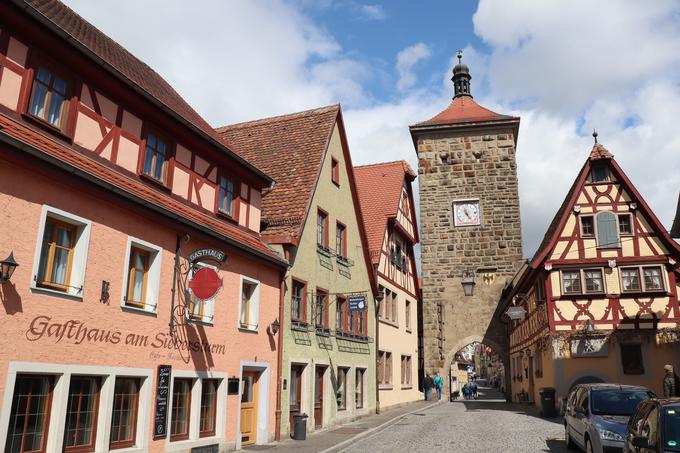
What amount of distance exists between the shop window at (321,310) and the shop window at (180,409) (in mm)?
6488

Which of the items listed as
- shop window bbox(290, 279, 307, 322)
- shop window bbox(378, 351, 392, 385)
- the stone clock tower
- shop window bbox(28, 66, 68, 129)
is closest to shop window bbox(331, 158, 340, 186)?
shop window bbox(290, 279, 307, 322)

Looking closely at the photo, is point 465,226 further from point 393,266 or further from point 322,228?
point 322,228

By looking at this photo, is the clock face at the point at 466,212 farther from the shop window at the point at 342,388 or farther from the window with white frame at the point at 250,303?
the window with white frame at the point at 250,303

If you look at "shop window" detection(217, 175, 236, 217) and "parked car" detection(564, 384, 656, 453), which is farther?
"shop window" detection(217, 175, 236, 217)

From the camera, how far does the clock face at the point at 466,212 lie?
36.6 meters

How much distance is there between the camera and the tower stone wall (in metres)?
34.7

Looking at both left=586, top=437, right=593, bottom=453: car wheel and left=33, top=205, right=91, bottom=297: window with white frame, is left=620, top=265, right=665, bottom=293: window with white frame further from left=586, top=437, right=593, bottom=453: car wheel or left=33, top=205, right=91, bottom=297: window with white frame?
left=33, top=205, right=91, bottom=297: window with white frame

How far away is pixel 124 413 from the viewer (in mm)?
10133

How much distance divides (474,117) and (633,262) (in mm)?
19411

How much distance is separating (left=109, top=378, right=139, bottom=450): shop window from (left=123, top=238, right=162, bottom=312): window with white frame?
A: 1.33 metres

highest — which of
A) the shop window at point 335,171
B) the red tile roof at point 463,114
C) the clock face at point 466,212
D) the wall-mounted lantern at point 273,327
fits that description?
the red tile roof at point 463,114

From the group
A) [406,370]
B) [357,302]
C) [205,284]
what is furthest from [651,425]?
[406,370]

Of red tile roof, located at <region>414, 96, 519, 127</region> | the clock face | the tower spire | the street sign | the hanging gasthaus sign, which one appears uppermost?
the tower spire

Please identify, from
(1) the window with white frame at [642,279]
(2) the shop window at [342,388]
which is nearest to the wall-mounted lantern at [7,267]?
(2) the shop window at [342,388]
